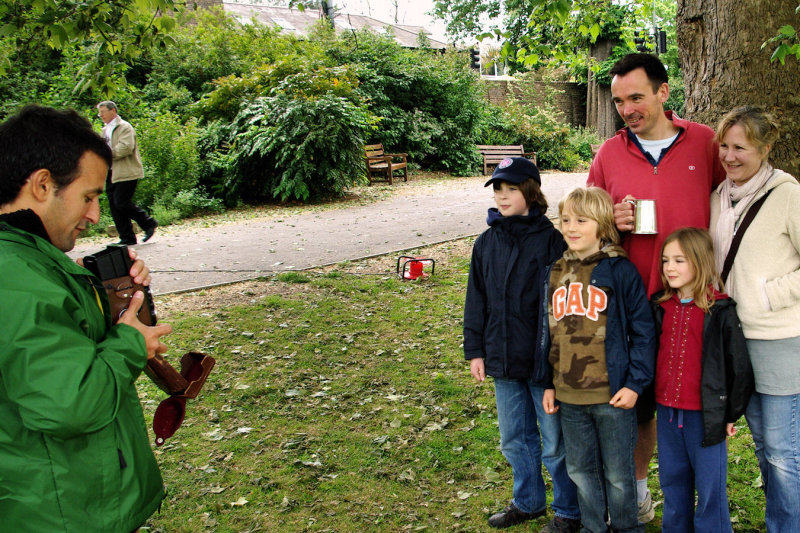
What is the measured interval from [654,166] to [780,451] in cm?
139

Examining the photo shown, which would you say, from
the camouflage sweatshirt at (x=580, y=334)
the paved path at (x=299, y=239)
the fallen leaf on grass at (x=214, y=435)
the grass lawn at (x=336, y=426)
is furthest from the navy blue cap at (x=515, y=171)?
the paved path at (x=299, y=239)

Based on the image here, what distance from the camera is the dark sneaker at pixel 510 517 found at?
338 centimetres

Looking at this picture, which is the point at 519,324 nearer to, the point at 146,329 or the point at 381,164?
the point at 146,329

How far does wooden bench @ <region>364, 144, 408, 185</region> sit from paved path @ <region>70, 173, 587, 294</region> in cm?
317

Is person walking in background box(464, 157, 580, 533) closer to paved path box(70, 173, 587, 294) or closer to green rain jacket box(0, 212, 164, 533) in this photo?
green rain jacket box(0, 212, 164, 533)

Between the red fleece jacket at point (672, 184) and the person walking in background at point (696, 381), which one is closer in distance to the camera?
the person walking in background at point (696, 381)

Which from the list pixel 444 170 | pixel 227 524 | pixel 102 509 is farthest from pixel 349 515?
pixel 444 170

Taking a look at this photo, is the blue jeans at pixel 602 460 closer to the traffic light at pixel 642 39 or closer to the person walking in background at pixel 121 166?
the person walking in background at pixel 121 166

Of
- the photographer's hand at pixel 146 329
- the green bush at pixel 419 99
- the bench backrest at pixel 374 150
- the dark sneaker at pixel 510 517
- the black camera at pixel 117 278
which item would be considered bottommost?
the dark sneaker at pixel 510 517

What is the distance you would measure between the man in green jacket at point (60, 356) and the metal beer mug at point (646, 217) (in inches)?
83.9

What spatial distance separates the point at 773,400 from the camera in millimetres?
2641

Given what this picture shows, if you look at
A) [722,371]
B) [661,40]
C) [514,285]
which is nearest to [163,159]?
[514,285]

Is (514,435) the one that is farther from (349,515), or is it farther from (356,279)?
(356,279)

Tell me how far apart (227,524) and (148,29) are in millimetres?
4896
